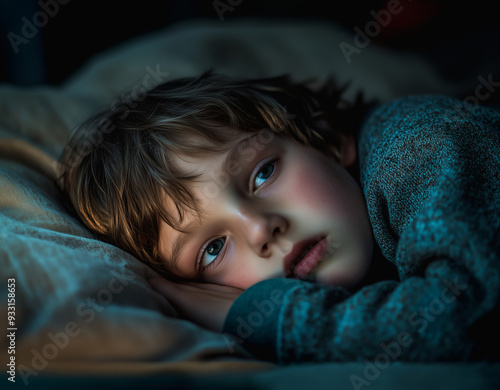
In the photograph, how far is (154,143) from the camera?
0.81 m

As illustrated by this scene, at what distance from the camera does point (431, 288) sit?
0.54 metres

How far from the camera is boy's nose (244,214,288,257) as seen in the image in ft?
2.27

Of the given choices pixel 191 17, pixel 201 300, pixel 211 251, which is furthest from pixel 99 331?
pixel 191 17

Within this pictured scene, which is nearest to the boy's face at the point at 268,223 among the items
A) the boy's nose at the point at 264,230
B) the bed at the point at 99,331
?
the boy's nose at the point at 264,230

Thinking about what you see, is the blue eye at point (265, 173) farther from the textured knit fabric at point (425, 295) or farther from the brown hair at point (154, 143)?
the textured knit fabric at point (425, 295)

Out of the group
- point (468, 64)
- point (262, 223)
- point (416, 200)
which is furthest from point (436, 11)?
point (262, 223)

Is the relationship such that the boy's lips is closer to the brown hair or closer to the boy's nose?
the boy's nose

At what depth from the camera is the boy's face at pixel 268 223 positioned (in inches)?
28.0

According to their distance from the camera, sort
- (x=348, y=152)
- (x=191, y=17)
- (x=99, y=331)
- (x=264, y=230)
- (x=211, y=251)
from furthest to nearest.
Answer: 1. (x=191, y=17)
2. (x=348, y=152)
3. (x=211, y=251)
4. (x=264, y=230)
5. (x=99, y=331)

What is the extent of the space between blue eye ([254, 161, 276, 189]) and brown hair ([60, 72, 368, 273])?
87 millimetres

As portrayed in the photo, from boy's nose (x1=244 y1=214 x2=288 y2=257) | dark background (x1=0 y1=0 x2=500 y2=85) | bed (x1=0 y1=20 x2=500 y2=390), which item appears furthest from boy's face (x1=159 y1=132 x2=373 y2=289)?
dark background (x1=0 y1=0 x2=500 y2=85)

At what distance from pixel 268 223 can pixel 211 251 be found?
0.51ft

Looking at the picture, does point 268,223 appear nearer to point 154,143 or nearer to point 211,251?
point 211,251

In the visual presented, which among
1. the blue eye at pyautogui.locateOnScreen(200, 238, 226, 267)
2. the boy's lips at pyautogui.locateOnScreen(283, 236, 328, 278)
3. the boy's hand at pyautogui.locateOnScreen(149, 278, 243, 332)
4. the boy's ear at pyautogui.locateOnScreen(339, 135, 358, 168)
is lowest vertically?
the boy's hand at pyautogui.locateOnScreen(149, 278, 243, 332)
